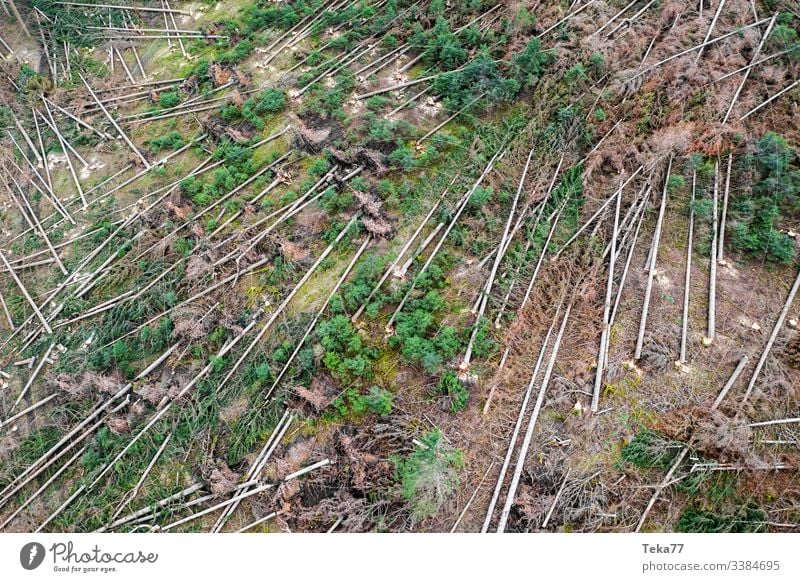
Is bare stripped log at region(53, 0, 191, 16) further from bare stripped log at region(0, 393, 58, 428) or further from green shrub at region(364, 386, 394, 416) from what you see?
green shrub at region(364, 386, 394, 416)

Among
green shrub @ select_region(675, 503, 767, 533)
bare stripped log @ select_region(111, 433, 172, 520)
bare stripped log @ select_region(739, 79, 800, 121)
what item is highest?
bare stripped log @ select_region(111, 433, 172, 520)

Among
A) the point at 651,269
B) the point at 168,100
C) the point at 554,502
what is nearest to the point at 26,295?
the point at 168,100

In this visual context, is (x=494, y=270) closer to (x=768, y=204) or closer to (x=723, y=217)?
(x=723, y=217)

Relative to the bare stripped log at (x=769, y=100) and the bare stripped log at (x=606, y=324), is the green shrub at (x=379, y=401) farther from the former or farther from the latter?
the bare stripped log at (x=769, y=100)

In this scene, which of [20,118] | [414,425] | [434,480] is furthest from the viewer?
[20,118]

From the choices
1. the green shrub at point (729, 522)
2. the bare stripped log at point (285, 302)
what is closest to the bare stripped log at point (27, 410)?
the bare stripped log at point (285, 302)

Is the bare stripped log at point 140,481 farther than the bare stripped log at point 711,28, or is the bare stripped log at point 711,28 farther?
the bare stripped log at point 711,28

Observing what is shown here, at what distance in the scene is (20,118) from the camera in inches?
474

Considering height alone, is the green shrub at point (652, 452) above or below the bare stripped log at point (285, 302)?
below

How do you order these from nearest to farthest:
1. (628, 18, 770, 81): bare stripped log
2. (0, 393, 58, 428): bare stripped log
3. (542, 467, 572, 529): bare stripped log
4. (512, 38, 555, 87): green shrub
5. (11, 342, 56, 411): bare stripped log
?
(542, 467, 572, 529): bare stripped log
(0, 393, 58, 428): bare stripped log
(11, 342, 56, 411): bare stripped log
(628, 18, 770, 81): bare stripped log
(512, 38, 555, 87): green shrub

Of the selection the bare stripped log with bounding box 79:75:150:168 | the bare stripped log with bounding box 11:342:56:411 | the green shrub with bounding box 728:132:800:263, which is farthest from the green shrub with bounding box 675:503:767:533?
the bare stripped log with bounding box 79:75:150:168

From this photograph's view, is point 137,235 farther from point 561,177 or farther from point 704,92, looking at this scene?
point 704,92

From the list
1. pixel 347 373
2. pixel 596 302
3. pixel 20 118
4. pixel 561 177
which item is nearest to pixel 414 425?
pixel 347 373

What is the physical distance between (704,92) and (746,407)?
248 inches
